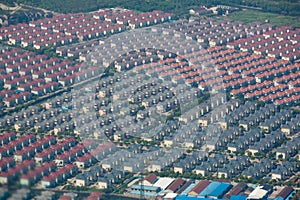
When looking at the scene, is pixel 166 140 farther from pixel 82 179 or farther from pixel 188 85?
pixel 188 85

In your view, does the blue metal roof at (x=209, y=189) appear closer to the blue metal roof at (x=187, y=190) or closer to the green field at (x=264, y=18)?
the blue metal roof at (x=187, y=190)

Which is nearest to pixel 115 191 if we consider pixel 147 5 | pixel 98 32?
pixel 98 32

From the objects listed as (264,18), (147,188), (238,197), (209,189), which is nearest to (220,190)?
(209,189)

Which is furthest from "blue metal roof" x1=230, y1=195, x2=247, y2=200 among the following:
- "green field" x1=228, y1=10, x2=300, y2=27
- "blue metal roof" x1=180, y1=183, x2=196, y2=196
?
"green field" x1=228, y1=10, x2=300, y2=27

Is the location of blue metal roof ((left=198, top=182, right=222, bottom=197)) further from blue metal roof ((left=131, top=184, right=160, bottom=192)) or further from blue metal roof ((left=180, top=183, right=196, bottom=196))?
blue metal roof ((left=131, top=184, right=160, bottom=192))

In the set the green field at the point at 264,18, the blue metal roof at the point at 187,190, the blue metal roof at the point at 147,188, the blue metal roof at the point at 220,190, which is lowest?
the blue metal roof at the point at 187,190

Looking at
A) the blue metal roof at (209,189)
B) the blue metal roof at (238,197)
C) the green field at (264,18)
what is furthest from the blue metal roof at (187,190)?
the green field at (264,18)

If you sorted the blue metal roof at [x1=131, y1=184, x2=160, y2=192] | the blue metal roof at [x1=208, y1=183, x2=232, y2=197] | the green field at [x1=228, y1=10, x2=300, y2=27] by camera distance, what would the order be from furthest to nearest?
the green field at [x1=228, y1=10, x2=300, y2=27], the blue metal roof at [x1=131, y1=184, x2=160, y2=192], the blue metal roof at [x1=208, y1=183, x2=232, y2=197]
